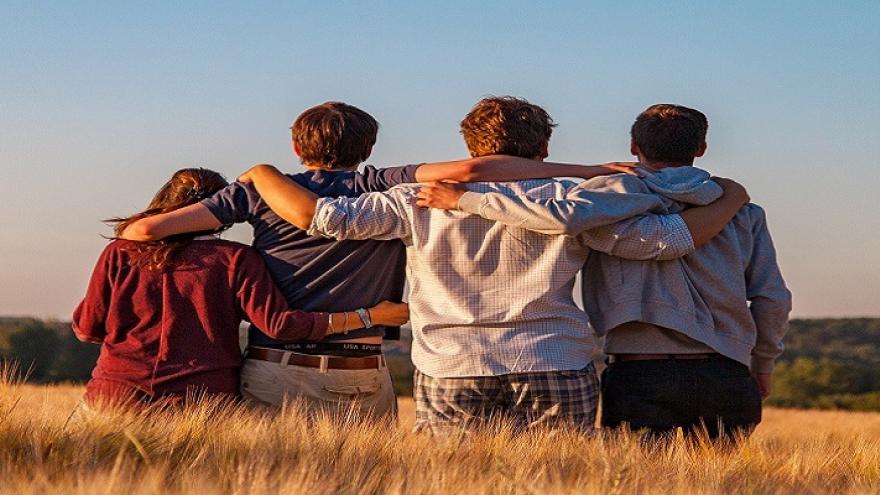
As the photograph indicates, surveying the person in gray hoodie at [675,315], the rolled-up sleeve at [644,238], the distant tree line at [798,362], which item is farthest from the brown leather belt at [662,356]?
the distant tree line at [798,362]

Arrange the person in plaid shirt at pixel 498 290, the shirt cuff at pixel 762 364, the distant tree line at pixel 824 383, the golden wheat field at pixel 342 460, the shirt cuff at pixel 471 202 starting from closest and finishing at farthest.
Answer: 1. the golden wheat field at pixel 342 460
2. the shirt cuff at pixel 471 202
3. the person in plaid shirt at pixel 498 290
4. the shirt cuff at pixel 762 364
5. the distant tree line at pixel 824 383

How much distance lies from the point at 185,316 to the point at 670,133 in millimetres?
2677

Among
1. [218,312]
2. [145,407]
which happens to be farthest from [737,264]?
[145,407]

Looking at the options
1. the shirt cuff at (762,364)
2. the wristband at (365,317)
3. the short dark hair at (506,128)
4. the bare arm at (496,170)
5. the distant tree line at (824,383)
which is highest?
the short dark hair at (506,128)

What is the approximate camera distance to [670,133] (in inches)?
257

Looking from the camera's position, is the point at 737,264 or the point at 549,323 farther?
the point at 737,264

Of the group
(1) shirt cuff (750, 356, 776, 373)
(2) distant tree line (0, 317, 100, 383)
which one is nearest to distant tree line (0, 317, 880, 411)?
(2) distant tree line (0, 317, 100, 383)

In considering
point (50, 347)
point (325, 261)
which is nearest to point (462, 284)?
point (325, 261)

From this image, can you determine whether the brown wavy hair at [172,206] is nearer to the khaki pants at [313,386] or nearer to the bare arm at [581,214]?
the khaki pants at [313,386]

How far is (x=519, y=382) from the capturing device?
6.07 meters

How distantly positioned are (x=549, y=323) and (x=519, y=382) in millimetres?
321

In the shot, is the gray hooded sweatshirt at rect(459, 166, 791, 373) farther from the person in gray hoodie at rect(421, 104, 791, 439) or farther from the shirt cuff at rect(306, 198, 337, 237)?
the shirt cuff at rect(306, 198, 337, 237)

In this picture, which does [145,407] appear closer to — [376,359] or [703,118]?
[376,359]

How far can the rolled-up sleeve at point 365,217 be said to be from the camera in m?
6.11
